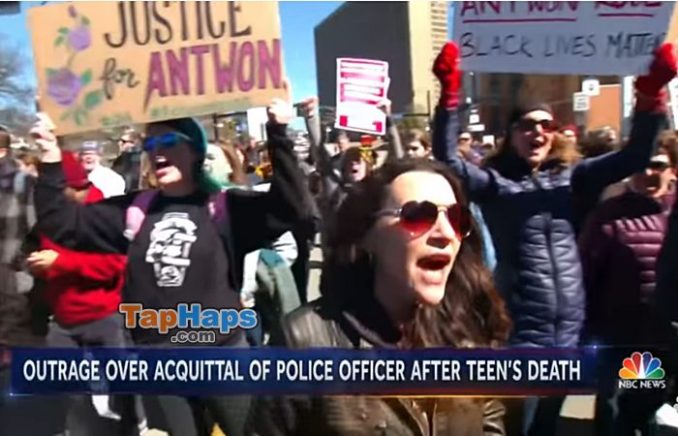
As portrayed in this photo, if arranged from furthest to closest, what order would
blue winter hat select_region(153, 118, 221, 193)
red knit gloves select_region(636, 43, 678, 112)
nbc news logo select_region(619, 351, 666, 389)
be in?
nbc news logo select_region(619, 351, 666, 389) < blue winter hat select_region(153, 118, 221, 193) < red knit gloves select_region(636, 43, 678, 112)

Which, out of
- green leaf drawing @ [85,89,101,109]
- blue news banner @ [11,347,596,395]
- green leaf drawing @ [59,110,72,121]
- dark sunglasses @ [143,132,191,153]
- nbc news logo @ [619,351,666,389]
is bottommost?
nbc news logo @ [619,351,666,389]

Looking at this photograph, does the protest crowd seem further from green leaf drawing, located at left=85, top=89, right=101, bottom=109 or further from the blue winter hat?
green leaf drawing, located at left=85, top=89, right=101, bottom=109

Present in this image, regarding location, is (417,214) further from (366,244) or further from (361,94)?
(361,94)

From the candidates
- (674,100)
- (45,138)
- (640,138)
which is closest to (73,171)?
(45,138)

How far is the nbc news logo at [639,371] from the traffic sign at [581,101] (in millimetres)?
799

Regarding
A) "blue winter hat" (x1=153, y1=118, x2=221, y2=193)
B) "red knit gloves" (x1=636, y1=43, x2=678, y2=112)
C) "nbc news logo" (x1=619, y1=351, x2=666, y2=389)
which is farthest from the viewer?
"nbc news logo" (x1=619, y1=351, x2=666, y2=389)

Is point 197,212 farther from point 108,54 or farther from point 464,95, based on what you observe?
point 464,95

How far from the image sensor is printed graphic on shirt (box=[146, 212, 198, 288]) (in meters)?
3.43

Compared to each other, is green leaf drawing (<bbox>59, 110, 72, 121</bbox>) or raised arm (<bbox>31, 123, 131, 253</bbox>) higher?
green leaf drawing (<bbox>59, 110, 72, 121</bbox>)

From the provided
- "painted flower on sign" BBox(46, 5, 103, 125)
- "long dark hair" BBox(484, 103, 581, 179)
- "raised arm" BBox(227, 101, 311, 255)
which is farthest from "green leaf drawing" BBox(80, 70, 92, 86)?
"long dark hair" BBox(484, 103, 581, 179)

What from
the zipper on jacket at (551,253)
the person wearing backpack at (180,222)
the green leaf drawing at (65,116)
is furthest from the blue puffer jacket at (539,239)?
the green leaf drawing at (65,116)

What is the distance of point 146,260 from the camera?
344 centimetres

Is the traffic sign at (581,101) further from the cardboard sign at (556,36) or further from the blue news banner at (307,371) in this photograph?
the blue news banner at (307,371)

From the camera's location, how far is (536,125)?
3314mm
